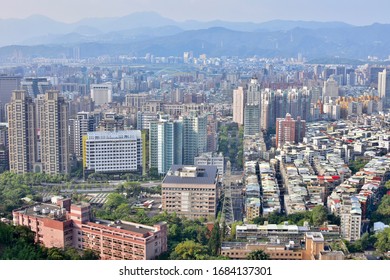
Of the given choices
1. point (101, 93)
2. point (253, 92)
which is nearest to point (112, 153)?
point (253, 92)

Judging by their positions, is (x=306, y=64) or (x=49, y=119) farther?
(x=306, y=64)

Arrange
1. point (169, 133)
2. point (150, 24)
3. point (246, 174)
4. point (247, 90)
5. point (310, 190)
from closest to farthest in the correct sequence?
point (150, 24)
point (310, 190)
point (246, 174)
point (169, 133)
point (247, 90)

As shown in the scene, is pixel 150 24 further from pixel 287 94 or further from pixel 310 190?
pixel 287 94

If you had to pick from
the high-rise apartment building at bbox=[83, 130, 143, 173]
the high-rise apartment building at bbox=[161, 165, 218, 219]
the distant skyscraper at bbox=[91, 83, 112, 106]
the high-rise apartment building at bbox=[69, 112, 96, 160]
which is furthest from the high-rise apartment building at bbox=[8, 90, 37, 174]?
the distant skyscraper at bbox=[91, 83, 112, 106]
